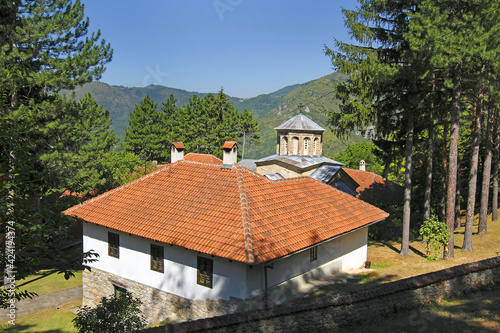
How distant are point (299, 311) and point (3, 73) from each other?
1456cm

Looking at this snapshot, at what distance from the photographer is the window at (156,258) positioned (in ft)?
45.4

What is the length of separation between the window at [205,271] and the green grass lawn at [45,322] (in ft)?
16.8

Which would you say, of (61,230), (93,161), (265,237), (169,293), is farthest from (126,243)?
(93,161)

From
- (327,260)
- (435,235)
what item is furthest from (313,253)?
(435,235)

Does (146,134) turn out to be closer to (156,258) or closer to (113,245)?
(113,245)

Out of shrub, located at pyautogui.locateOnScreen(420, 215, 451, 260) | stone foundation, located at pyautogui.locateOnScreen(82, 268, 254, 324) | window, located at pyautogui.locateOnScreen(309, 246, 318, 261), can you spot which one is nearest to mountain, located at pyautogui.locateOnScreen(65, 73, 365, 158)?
shrub, located at pyautogui.locateOnScreen(420, 215, 451, 260)

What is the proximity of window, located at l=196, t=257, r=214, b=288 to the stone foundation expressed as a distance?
0.59 m

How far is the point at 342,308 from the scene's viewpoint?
8.48m

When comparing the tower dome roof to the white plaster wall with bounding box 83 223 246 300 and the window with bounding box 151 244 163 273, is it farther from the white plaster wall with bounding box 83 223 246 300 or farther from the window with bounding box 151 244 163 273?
the window with bounding box 151 244 163 273

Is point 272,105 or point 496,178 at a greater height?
point 272,105

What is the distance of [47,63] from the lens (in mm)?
17344

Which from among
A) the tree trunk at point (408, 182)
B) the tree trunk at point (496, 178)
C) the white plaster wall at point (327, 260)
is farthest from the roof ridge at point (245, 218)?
the tree trunk at point (496, 178)

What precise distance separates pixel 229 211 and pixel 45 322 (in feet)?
27.9

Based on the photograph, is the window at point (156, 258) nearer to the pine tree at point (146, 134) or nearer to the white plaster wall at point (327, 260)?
the white plaster wall at point (327, 260)
